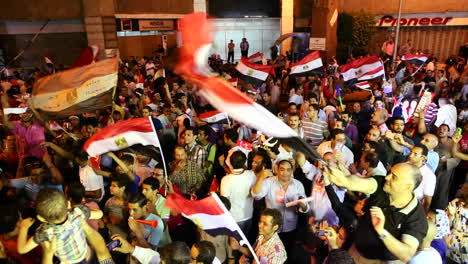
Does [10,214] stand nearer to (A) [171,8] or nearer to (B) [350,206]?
(B) [350,206]

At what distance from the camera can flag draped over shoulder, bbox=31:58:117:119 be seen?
5434 mm

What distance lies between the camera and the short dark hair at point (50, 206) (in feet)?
8.85

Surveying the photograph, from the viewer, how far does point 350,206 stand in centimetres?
455

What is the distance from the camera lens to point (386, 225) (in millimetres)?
3012

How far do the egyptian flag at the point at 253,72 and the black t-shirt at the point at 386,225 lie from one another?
22.1ft

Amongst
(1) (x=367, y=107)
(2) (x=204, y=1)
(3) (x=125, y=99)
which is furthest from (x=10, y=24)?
(1) (x=367, y=107)

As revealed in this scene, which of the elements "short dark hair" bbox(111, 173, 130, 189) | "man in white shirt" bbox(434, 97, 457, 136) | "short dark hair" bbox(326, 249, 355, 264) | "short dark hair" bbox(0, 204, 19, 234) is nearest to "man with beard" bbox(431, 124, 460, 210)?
"man in white shirt" bbox(434, 97, 457, 136)

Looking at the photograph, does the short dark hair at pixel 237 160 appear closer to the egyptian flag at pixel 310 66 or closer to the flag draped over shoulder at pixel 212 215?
the flag draped over shoulder at pixel 212 215

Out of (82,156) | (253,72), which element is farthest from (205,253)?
(253,72)

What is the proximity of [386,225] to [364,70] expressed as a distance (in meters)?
7.44

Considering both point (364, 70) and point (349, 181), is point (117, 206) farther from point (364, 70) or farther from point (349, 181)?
point (364, 70)

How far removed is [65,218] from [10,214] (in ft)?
3.06

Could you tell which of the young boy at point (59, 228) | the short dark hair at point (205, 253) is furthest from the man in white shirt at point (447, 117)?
the young boy at point (59, 228)

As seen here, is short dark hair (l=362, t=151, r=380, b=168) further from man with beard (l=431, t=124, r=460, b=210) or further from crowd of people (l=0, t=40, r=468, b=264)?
man with beard (l=431, t=124, r=460, b=210)
